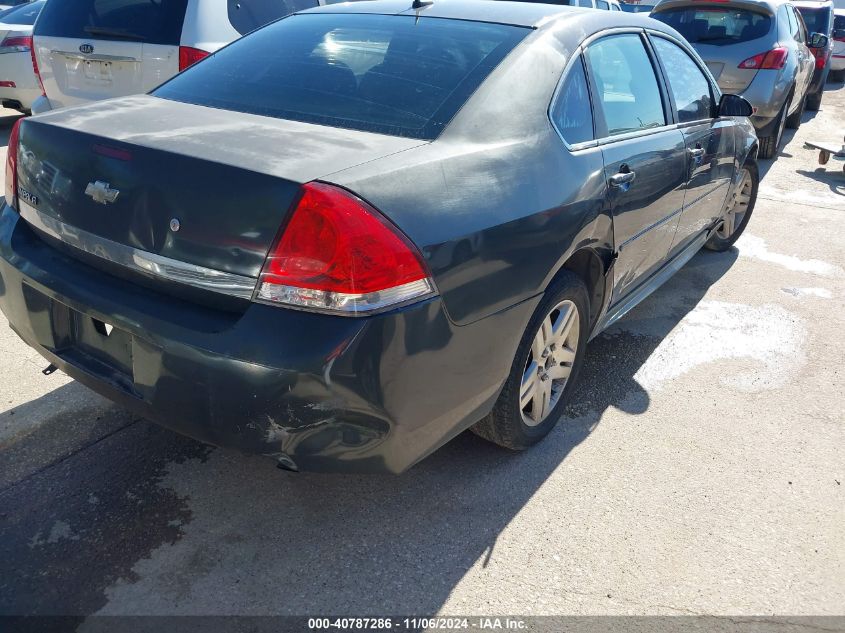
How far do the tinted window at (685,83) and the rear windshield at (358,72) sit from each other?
4.28 feet

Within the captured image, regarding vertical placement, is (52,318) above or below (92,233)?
below

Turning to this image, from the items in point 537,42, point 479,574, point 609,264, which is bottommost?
point 479,574

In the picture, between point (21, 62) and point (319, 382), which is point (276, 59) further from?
point (21, 62)

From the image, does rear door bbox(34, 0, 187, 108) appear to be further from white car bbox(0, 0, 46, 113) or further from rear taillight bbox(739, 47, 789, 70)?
rear taillight bbox(739, 47, 789, 70)

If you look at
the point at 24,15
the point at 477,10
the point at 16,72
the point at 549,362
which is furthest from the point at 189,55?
the point at 24,15

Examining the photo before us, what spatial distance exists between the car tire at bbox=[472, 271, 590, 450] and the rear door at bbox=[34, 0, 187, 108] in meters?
3.15

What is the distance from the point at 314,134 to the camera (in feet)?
7.63

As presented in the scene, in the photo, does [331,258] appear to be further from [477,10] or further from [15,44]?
[15,44]

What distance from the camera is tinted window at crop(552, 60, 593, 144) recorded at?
273 centimetres

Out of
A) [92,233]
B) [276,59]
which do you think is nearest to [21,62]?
[276,59]

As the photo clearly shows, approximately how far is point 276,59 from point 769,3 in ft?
23.3

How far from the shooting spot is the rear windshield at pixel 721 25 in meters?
8.01

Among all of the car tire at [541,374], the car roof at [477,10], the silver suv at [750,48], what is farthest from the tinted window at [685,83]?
the silver suv at [750,48]

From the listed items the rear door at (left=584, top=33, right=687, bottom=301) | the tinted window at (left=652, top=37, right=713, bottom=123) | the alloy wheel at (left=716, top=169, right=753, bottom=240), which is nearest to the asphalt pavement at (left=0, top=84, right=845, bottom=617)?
the rear door at (left=584, top=33, right=687, bottom=301)
